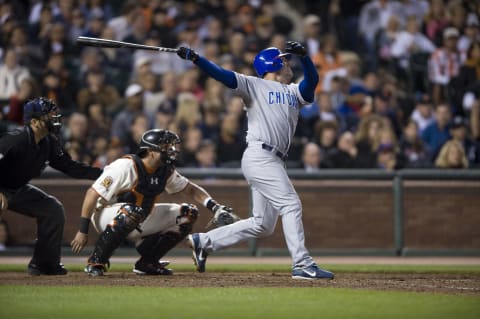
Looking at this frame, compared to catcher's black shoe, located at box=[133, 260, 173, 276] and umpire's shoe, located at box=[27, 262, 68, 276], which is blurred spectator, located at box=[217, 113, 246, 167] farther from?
umpire's shoe, located at box=[27, 262, 68, 276]

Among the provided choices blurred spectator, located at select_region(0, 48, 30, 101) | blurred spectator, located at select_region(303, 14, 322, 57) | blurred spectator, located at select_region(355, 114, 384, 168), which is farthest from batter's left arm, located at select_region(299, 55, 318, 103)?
blurred spectator, located at select_region(303, 14, 322, 57)

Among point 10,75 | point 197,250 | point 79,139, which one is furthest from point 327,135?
point 197,250

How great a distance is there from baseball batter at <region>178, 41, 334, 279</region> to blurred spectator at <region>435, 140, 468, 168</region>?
15.7 ft

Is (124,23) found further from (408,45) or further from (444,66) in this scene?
(444,66)

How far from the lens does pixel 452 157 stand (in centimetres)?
1287

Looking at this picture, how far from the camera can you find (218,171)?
1252 centimetres

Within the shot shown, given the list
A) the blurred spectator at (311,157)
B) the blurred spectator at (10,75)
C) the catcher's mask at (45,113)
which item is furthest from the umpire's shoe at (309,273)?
the blurred spectator at (10,75)

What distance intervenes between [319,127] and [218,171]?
67.6 inches

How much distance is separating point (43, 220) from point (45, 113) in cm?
97

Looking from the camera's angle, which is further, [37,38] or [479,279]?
[37,38]

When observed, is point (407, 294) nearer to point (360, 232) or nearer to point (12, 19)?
point (360, 232)

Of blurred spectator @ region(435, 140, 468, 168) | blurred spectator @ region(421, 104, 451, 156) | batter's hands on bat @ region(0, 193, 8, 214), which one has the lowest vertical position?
batter's hands on bat @ region(0, 193, 8, 214)

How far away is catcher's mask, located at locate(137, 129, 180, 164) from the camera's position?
8.53m

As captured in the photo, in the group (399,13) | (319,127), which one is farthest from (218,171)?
(399,13)
